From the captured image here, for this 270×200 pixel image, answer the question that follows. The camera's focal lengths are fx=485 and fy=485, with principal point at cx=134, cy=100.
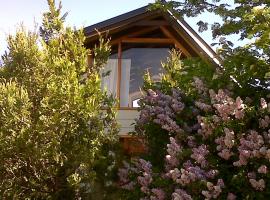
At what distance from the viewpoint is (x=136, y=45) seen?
15492 millimetres

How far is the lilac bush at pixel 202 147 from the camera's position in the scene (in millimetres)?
7141

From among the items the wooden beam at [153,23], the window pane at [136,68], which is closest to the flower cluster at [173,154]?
the window pane at [136,68]

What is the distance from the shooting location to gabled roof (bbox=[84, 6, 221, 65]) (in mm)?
14156

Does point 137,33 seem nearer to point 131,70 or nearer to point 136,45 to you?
point 136,45

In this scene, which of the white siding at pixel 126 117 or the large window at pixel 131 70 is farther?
the large window at pixel 131 70

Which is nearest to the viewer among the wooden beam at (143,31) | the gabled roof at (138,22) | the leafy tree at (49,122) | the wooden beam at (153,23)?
the leafy tree at (49,122)

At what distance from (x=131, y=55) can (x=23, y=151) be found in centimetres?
733

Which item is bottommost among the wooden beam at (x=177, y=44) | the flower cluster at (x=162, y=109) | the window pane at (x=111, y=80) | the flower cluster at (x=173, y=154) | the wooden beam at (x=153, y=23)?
the flower cluster at (x=173, y=154)

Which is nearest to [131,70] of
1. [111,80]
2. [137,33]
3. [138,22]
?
[111,80]

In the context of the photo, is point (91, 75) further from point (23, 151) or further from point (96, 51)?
point (23, 151)

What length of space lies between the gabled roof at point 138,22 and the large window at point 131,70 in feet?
2.70

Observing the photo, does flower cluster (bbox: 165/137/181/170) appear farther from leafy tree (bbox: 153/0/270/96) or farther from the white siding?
the white siding

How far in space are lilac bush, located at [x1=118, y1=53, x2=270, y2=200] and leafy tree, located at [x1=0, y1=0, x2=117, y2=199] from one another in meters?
0.86

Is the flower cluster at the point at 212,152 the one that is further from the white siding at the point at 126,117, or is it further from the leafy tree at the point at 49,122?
the white siding at the point at 126,117
